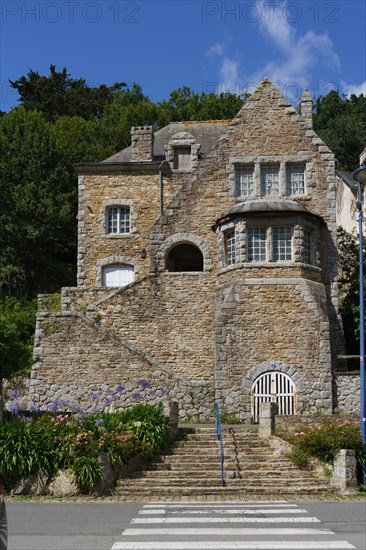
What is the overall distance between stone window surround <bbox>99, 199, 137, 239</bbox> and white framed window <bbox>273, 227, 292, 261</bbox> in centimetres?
744

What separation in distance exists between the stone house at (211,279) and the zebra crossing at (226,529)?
28.2 ft

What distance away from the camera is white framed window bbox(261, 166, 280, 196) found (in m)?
25.1

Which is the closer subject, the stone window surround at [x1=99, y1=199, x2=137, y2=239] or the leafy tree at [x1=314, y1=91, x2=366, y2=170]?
the stone window surround at [x1=99, y1=199, x2=137, y2=239]

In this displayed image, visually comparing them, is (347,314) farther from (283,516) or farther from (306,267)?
(283,516)

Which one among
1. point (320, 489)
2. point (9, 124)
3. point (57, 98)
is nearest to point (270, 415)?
point (320, 489)

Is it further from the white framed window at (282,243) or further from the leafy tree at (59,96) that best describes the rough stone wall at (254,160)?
the leafy tree at (59,96)

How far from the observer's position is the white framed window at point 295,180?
25172 millimetres

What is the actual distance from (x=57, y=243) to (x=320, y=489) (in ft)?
72.7

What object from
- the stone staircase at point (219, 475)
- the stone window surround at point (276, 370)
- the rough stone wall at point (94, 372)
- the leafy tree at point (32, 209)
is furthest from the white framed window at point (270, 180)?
the stone staircase at point (219, 475)

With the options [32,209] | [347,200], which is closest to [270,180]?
[347,200]

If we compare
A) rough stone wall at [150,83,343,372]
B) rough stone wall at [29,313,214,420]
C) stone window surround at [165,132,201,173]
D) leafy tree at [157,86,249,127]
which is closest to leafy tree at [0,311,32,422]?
rough stone wall at [29,313,214,420]

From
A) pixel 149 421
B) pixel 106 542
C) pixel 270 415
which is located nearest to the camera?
pixel 106 542

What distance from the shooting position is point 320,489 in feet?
45.6

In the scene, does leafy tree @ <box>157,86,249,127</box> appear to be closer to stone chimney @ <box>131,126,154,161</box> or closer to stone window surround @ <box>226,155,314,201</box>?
stone chimney @ <box>131,126,154,161</box>
